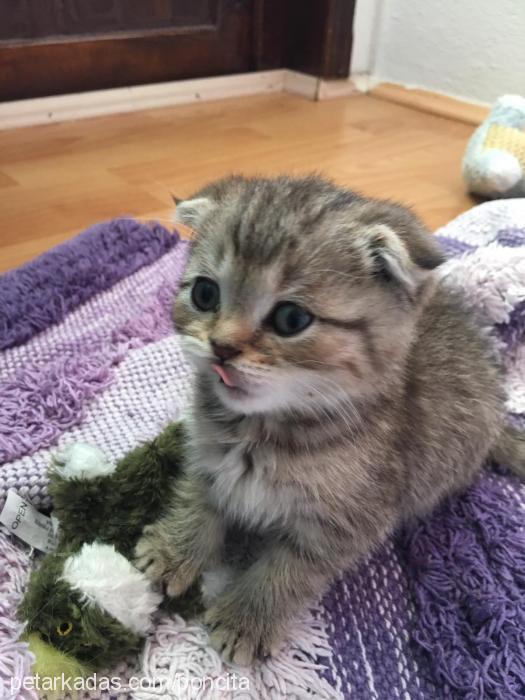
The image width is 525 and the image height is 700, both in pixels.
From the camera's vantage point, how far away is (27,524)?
2.92 feet

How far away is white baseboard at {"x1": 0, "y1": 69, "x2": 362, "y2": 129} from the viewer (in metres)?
2.25

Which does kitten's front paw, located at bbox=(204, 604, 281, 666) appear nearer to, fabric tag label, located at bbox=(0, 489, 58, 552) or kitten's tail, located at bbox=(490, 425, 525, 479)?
fabric tag label, located at bbox=(0, 489, 58, 552)

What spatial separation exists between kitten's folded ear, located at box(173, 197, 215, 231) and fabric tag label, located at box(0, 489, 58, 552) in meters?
0.42

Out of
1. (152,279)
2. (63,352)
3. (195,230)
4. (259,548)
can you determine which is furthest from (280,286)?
(152,279)

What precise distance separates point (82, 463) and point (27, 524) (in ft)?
0.34

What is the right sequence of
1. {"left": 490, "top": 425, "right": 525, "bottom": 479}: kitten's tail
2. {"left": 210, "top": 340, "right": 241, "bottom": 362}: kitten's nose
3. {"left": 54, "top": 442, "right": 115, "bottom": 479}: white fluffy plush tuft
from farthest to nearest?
{"left": 490, "top": 425, "right": 525, "bottom": 479}: kitten's tail < {"left": 54, "top": 442, "right": 115, "bottom": 479}: white fluffy plush tuft < {"left": 210, "top": 340, "right": 241, "bottom": 362}: kitten's nose

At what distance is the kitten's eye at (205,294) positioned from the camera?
757mm

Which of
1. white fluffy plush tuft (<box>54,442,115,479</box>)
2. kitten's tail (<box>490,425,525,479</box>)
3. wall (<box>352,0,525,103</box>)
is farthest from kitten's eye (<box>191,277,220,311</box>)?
wall (<box>352,0,525,103</box>)

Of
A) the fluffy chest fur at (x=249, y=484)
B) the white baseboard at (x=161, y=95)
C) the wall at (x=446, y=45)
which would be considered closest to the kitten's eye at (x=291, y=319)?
the fluffy chest fur at (x=249, y=484)

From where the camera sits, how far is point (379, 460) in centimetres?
82

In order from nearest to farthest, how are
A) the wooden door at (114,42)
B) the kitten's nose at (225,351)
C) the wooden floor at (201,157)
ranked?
the kitten's nose at (225,351) → the wooden floor at (201,157) → the wooden door at (114,42)

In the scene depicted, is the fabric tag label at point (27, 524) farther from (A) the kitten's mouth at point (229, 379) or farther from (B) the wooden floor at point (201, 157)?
(B) the wooden floor at point (201, 157)

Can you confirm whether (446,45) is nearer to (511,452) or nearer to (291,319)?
(511,452)

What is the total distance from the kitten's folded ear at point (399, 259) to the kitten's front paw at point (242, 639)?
42 cm
